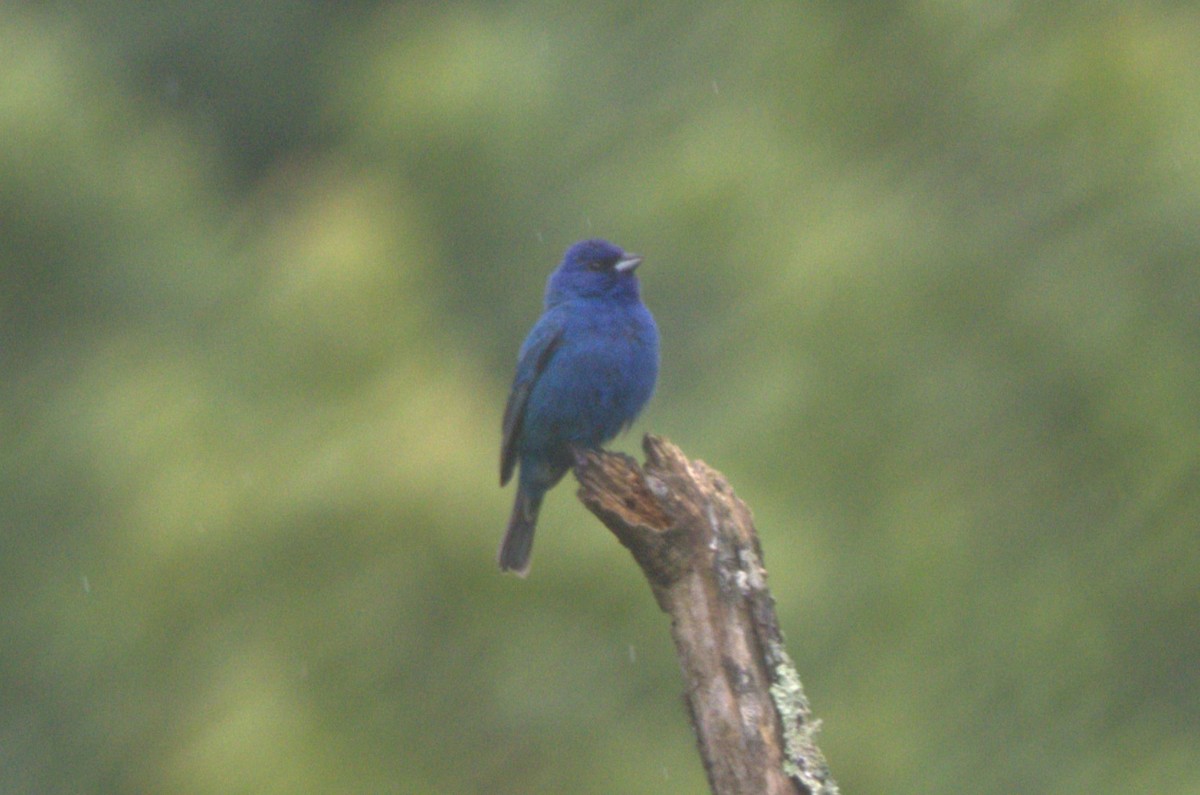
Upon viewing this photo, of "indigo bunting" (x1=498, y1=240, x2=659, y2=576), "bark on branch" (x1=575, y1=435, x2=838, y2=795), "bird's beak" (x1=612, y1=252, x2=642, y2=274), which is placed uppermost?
"bird's beak" (x1=612, y1=252, x2=642, y2=274)

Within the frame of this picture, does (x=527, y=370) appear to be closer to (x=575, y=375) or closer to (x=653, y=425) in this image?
(x=575, y=375)

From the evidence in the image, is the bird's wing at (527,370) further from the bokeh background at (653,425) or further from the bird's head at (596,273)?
the bokeh background at (653,425)

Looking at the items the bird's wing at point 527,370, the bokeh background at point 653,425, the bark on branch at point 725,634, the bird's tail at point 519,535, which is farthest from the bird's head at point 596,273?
the bark on branch at point 725,634

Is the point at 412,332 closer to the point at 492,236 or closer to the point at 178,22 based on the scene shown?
the point at 492,236

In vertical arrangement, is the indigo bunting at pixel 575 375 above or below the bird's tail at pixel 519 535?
above

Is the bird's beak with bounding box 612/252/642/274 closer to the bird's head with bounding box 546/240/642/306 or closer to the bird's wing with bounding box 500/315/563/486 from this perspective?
the bird's head with bounding box 546/240/642/306

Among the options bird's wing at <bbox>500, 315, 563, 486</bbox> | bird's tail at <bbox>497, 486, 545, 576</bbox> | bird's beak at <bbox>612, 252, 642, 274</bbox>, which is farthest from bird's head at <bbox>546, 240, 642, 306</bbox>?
bird's tail at <bbox>497, 486, 545, 576</bbox>
